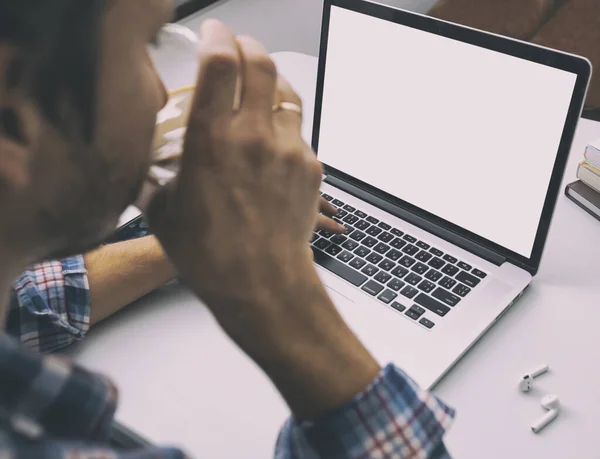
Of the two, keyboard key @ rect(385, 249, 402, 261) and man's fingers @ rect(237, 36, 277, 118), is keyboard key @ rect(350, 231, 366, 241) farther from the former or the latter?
man's fingers @ rect(237, 36, 277, 118)

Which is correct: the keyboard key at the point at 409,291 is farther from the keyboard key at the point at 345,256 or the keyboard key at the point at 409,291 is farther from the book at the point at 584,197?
the book at the point at 584,197

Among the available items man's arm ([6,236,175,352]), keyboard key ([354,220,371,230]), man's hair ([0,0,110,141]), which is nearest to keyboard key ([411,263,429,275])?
keyboard key ([354,220,371,230])

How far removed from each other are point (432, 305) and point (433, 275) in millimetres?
56

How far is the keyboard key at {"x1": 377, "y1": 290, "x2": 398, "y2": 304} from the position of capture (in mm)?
843

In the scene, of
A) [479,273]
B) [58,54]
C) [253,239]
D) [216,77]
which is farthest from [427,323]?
[58,54]

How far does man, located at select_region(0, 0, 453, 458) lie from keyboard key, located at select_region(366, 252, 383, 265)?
0.31 metres

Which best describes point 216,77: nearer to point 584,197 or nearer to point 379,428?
point 379,428

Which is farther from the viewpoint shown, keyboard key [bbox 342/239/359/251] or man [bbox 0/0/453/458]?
keyboard key [bbox 342/239/359/251]

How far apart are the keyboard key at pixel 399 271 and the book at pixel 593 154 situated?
39 cm

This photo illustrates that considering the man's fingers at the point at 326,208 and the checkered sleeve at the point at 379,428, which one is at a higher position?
the checkered sleeve at the point at 379,428

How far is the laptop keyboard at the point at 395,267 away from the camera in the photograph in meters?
0.84

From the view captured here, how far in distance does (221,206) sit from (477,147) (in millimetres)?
476

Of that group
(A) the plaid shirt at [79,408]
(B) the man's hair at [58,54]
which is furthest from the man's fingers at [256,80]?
(A) the plaid shirt at [79,408]

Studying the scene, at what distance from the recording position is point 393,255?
0.91m
